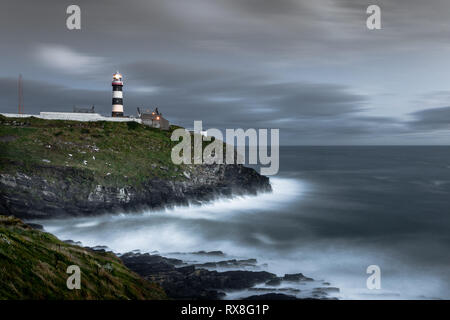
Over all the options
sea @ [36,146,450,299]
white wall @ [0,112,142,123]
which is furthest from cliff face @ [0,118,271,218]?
white wall @ [0,112,142,123]

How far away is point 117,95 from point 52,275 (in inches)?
2082

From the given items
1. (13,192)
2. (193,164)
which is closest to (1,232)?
(13,192)

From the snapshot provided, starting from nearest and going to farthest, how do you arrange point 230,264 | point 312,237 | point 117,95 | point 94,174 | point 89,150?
point 230,264
point 312,237
point 94,174
point 89,150
point 117,95

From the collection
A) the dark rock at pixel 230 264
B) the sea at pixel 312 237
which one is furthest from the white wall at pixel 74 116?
the dark rock at pixel 230 264

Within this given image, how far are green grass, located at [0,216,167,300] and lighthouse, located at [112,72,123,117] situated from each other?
4572 centimetres

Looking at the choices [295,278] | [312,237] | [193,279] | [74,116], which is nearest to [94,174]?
[74,116]

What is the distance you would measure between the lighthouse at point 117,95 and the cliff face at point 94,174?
7994mm

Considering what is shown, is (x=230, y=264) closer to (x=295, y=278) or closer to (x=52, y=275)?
(x=295, y=278)

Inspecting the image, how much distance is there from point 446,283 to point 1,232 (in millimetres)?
27168

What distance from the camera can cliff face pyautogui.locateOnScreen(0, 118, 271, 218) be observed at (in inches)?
1345

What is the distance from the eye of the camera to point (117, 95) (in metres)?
58.5

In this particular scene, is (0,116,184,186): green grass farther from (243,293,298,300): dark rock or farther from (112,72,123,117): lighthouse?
(243,293,298,300): dark rock

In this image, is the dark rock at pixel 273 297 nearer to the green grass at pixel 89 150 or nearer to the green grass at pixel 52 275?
the green grass at pixel 52 275

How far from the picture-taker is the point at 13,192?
3350 cm
